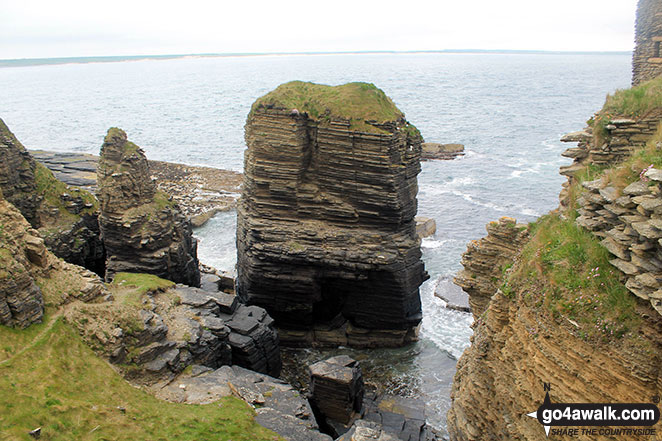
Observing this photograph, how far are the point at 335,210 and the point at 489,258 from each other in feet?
39.8

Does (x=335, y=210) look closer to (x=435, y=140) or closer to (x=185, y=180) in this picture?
(x=185, y=180)

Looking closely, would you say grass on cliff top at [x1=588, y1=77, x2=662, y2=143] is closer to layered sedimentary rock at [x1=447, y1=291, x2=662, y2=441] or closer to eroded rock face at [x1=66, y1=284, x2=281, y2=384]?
layered sedimentary rock at [x1=447, y1=291, x2=662, y2=441]

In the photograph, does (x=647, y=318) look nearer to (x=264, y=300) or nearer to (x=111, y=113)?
(x=264, y=300)

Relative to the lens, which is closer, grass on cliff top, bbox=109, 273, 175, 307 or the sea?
grass on cliff top, bbox=109, 273, 175, 307

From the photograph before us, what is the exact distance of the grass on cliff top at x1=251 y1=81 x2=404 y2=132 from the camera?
1138 inches

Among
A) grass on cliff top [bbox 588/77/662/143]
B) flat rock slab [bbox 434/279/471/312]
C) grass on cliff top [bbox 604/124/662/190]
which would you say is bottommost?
flat rock slab [bbox 434/279/471/312]

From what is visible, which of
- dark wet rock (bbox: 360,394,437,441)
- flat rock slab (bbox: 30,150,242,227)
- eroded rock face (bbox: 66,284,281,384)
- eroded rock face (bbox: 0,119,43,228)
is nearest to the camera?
eroded rock face (bbox: 66,284,281,384)

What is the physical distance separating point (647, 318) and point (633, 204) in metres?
2.49

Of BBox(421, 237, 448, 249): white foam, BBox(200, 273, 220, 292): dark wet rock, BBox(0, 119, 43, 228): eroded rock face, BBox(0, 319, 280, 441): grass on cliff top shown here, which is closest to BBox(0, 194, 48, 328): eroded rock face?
BBox(0, 319, 280, 441): grass on cliff top

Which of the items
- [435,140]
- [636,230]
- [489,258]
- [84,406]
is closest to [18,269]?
[84,406]

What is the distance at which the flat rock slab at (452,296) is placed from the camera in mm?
36644

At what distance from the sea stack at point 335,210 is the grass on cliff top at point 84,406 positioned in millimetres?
11677

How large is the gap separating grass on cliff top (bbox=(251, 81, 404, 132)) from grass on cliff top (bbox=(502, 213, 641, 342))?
53.9 feet

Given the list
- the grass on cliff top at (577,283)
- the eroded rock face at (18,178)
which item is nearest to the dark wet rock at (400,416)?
the grass on cliff top at (577,283)
